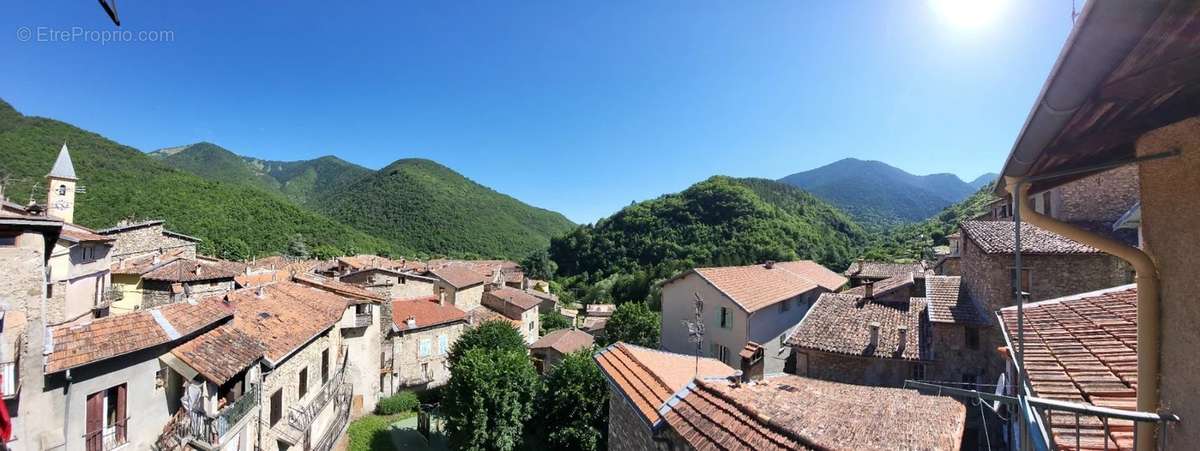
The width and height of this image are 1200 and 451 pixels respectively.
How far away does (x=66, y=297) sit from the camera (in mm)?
16625

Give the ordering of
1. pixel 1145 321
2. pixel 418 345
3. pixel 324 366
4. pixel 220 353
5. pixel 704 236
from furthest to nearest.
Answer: pixel 704 236 → pixel 418 345 → pixel 324 366 → pixel 220 353 → pixel 1145 321

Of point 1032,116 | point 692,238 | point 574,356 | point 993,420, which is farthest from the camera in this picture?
point 692,238

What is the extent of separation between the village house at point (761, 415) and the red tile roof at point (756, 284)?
12244 millimetres

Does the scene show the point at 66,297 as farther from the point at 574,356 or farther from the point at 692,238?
the point at 692,238

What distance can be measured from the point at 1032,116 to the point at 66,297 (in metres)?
25.8

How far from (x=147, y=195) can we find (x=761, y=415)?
71043 millimetres

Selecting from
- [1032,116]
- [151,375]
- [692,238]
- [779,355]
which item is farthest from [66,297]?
[692,238]

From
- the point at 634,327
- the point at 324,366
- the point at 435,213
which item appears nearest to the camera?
the point at 324,366

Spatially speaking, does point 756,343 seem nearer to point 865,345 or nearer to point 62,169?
point 865,345

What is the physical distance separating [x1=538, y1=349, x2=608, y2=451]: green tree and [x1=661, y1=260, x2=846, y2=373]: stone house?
6.36m

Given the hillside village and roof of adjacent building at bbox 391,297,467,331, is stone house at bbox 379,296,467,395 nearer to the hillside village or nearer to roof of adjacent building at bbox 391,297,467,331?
roof of adjacent building at bbox 391,297,467,331

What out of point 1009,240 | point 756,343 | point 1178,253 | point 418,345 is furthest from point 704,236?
point 1178,253

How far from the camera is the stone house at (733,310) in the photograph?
21828 mm

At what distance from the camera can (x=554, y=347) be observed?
96.2 feet
